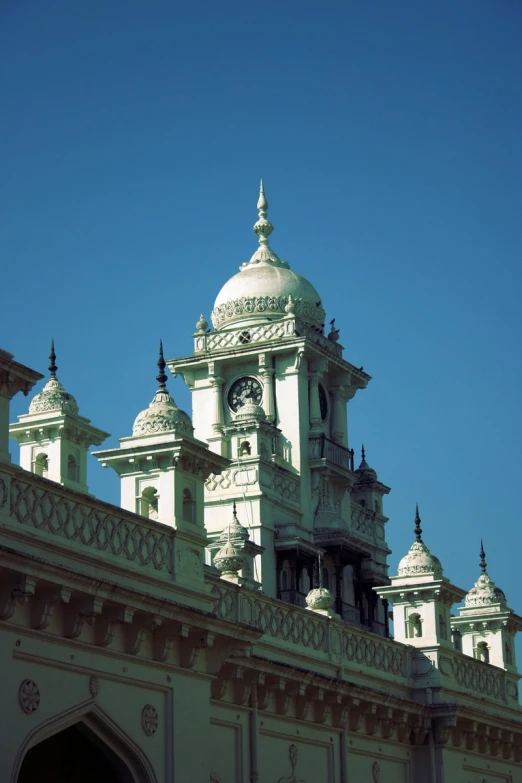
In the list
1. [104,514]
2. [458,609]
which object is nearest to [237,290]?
[458,609]

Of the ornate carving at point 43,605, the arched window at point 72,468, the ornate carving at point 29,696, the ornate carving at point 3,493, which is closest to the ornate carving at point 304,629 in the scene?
the ornate carving at point 43,605

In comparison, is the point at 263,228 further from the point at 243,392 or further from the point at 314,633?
the point at 314,633

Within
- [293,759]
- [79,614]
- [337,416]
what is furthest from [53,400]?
[337,416]

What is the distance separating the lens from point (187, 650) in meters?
20.6

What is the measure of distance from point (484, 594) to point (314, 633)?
8.35 metres

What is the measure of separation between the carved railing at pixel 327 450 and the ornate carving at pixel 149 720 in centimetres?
2690

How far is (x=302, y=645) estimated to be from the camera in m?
24.8

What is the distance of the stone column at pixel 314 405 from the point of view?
154ft

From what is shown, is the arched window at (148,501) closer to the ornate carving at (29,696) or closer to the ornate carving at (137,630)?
the ornate carving at (137,630)

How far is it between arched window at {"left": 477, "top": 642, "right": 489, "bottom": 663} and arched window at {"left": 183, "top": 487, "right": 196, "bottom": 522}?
12.7m

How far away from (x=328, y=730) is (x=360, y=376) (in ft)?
81.2

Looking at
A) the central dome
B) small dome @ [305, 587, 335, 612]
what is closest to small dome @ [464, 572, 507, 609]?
small dome @ [305, 587, 335, 612]

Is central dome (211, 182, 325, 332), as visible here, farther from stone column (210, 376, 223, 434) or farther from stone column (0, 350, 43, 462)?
stone column (0, 350, 43, 462)

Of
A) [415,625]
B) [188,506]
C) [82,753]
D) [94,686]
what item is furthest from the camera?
[415,625]
